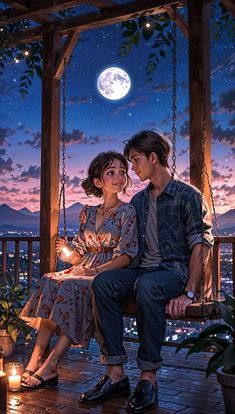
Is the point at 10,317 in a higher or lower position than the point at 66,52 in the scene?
lower

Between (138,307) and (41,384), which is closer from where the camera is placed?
(138,307)

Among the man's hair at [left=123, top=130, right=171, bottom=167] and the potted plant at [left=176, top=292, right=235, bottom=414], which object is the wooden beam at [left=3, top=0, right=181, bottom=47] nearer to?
the man's hair at [left=123, top=130, right=171, bottom=167]

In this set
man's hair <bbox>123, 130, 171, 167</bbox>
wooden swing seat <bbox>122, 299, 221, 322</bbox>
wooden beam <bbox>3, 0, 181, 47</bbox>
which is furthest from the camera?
wooden beam <bbox>3, 0, 181, 47</bbox>

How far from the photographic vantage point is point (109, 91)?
19.6 ft

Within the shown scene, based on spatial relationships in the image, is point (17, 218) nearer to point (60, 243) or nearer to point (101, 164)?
point (60, 243)

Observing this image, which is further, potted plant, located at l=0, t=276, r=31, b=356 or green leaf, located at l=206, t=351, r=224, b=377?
potted plant, located at l=0, t=276, r=31, b=356

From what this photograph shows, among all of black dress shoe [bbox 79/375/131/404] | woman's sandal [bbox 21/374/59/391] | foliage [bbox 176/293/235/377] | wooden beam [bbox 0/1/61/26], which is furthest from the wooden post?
→ foliage [bbox 176/293/235/377]

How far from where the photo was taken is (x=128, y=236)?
318 cm

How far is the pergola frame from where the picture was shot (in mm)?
3420

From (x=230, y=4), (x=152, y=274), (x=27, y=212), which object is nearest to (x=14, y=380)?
(x=152, y=274)

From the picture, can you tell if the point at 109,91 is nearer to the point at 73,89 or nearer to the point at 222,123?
the point at 222,123

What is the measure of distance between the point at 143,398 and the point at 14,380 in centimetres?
74

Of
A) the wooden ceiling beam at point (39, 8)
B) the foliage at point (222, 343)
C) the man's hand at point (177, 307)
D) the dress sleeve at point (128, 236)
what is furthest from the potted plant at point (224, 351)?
the wooden ceiling beam at point (39, 8)

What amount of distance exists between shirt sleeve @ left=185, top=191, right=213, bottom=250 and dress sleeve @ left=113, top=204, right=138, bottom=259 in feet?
0.99
